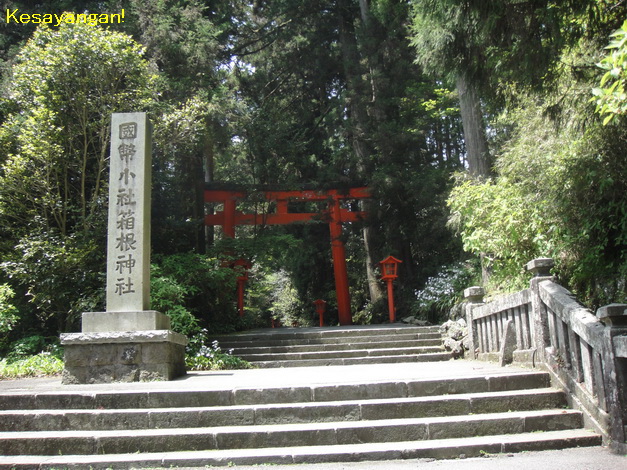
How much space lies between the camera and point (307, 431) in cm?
416

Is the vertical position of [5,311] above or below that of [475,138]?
below

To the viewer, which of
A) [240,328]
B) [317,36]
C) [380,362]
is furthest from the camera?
[317,36]

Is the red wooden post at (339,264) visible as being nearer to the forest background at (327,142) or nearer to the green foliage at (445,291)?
the forest background at (327,142)

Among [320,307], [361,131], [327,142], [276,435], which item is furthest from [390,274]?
[276,435]

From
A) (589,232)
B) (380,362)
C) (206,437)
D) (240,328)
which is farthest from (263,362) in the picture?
(589,232)

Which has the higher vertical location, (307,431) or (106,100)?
(106,100)

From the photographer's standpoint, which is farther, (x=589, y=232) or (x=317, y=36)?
(x=317, y=36)

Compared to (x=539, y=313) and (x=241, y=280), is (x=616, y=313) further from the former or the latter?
(x=241, y=280)

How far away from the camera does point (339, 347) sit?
9.66 metres

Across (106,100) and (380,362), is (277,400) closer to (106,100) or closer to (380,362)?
(380,362)

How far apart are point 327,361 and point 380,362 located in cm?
92

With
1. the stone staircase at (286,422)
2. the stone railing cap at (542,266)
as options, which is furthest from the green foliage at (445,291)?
the stone staircase at (286,422)

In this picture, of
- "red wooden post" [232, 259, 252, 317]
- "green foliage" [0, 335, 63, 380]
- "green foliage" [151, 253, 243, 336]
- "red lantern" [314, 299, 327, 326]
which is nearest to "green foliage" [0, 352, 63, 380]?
"green foliage" [0, 335, 63, 380]

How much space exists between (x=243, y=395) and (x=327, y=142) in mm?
16252
